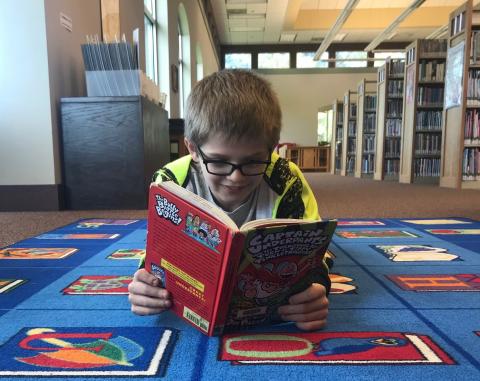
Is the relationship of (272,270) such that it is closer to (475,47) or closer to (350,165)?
(475,47)

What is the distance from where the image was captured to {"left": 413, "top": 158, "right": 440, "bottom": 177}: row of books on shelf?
5.38 m

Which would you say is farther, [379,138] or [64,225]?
[379,138]

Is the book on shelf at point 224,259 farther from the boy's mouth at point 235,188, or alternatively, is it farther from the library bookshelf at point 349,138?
the library bookshelf at point 349,138

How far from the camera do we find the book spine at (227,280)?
1.97 feet

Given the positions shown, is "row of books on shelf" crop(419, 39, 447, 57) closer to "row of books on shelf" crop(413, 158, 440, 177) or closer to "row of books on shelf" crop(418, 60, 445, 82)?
"row of books on shelf" crop(418, 60, 445, 82)

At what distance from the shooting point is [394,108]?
604 centimetres

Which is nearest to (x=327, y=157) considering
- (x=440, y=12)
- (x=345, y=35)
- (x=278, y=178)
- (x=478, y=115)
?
(x=345, y=35)

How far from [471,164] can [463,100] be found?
0.71 metres

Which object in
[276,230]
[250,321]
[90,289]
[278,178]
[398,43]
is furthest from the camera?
[398,43]

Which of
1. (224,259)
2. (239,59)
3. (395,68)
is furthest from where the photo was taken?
(239,59)

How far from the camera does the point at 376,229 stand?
2004mm

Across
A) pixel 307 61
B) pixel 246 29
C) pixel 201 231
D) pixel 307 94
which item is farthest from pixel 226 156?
pixel 307 61

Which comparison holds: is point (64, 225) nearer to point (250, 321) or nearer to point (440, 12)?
point (250, 321)

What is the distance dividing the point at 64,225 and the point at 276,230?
1.75 metres
